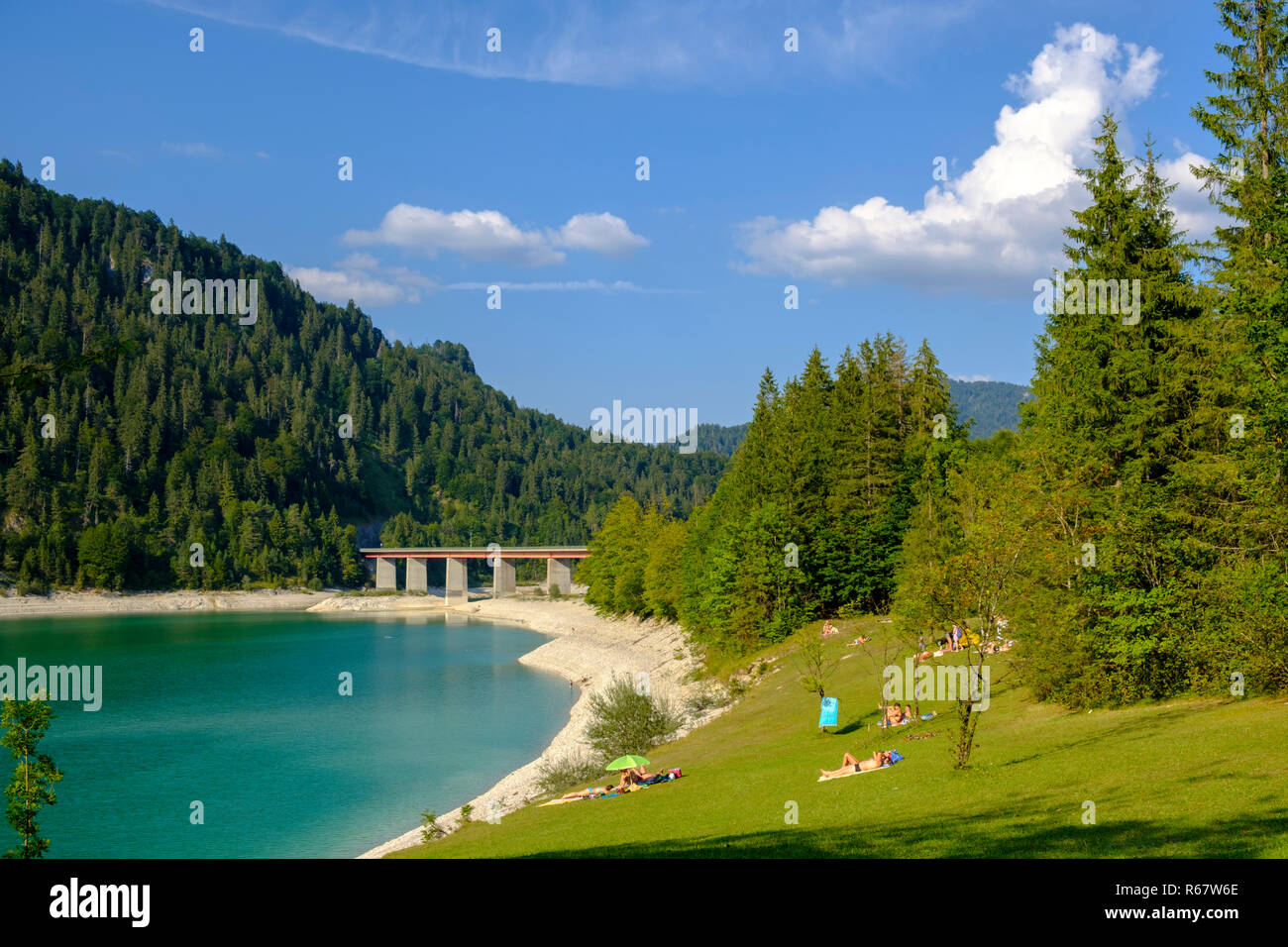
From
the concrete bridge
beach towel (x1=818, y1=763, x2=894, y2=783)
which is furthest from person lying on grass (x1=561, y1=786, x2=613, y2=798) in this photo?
the concrete bridge

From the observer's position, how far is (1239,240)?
2786 cm

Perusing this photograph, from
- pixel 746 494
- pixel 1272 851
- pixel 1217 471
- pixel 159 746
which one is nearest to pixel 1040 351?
pixel 746 494

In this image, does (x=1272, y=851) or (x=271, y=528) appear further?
(x=271, y=528)

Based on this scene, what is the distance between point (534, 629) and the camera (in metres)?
124

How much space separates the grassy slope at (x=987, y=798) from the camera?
46.7 ft

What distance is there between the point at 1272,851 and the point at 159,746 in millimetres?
48946

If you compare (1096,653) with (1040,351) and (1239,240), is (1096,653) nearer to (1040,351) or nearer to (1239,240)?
(1239,240)

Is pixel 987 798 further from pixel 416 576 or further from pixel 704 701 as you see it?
pixel 416 576

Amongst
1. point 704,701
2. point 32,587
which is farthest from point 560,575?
point 704,701

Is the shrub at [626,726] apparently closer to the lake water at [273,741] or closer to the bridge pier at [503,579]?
the lake water at [273,741]
